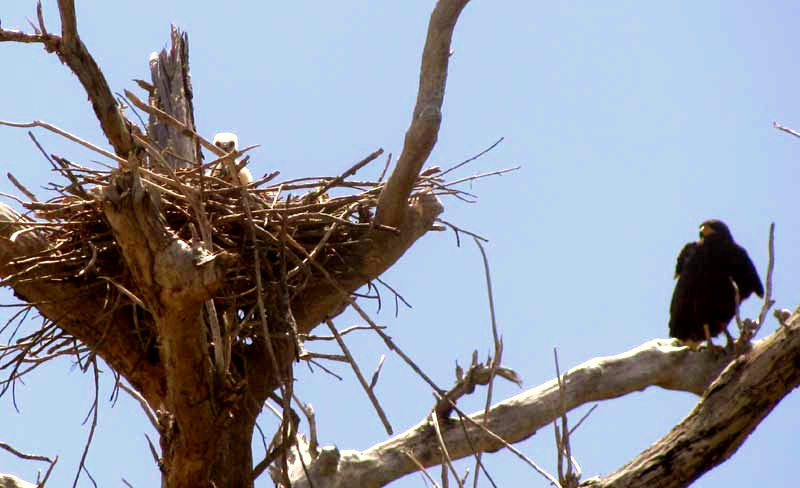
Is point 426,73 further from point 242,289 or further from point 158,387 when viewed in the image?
point 158,387

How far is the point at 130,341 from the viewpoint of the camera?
4.76 metres

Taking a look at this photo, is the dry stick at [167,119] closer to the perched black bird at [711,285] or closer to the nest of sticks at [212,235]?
the nest of sticks at [212,235]

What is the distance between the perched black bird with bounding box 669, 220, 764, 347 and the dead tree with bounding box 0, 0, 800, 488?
4.72m

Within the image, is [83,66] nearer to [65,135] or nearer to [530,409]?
[65,135]

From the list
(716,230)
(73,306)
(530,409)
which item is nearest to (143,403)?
(73,306)

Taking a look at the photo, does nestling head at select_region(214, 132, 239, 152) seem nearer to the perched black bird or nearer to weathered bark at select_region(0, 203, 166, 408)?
weathered bark at select_region(0, 203, 166, 408)

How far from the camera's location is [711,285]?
30.9 ft

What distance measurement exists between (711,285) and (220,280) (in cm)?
696

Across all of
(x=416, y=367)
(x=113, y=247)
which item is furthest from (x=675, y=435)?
(x=113, y=247)

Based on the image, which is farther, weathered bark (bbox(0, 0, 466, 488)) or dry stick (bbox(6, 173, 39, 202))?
dry stick (bbox(6, 173, 39, 202))

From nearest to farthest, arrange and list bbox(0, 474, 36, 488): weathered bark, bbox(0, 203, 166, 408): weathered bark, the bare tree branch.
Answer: the bare tree branch → bbox(0, 203, 166, 408): weathered bark → bbox(0, 474, 36, 488): weathered bark

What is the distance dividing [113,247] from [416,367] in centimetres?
170

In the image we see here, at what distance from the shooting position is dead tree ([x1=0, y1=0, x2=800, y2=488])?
3.38m

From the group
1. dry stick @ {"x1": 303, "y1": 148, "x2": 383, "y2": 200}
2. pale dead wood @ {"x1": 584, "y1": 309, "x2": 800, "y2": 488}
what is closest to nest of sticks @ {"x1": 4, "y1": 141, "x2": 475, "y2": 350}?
dry stick @ {"x1": 303, "y1": 148, "x2": 383, "y2": 200}
